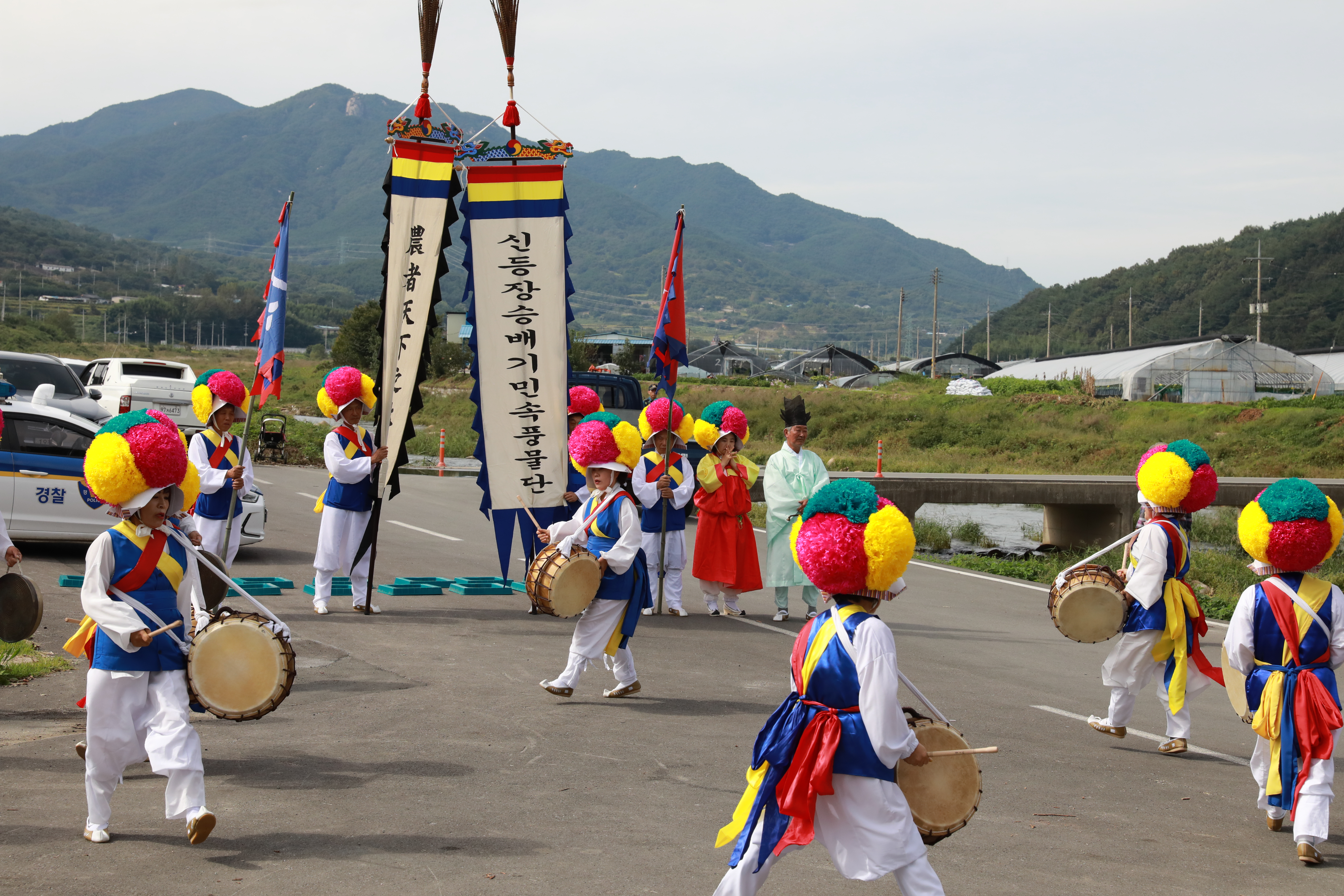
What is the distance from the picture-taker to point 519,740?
677cm

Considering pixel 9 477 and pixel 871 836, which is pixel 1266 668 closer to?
pixel 871 836

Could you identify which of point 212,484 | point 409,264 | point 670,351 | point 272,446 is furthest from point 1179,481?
point 272,446

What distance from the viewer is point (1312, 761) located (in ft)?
17.7

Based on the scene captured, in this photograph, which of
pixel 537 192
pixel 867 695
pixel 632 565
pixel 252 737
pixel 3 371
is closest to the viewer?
pixel 867 695

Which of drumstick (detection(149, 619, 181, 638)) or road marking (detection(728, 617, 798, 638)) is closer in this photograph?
drumstick (detection(149, 619, 181, 638))

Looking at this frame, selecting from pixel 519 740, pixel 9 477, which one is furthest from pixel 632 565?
pixel 9 477

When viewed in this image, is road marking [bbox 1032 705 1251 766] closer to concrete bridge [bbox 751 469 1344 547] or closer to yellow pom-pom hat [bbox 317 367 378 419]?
yellow pom-pom hat [bbox 317 367 378 419]

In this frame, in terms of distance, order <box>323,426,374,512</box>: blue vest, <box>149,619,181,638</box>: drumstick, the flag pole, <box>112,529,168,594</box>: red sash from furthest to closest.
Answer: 1. <box>323,426,374,512</box>: blue vest
2. the flag pole
3. <box>112,529,168,594</box>: red sash
4. <box>149,619,181,638</box>: drumstick

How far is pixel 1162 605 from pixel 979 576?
9.13 meters

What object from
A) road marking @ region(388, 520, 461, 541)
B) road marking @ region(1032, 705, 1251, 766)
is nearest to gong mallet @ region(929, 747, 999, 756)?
road marking @ region(1032, 705, 1251, 766)

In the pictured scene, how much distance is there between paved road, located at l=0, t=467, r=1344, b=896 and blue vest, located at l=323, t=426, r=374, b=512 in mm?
1021

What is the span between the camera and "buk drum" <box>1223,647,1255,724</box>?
579 cm

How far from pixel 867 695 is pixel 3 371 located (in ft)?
60.0

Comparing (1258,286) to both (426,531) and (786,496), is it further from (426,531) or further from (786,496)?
(786,496)
